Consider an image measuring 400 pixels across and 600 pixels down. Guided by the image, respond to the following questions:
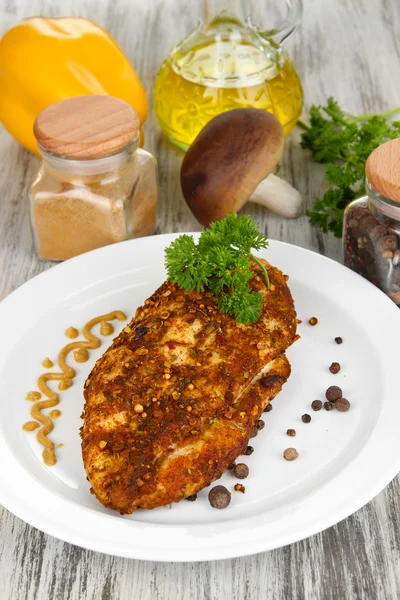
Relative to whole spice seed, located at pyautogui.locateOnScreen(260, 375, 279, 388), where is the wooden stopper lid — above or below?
above

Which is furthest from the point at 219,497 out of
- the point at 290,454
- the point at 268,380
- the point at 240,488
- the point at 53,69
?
the point at 53,69

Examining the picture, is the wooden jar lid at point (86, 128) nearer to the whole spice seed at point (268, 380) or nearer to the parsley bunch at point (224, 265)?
the parsley bunch at point (224, 265)

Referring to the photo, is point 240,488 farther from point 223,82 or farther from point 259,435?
point 223,82

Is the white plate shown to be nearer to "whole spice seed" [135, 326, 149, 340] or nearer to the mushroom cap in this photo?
the mushroom cap

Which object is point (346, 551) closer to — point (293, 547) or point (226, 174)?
point (293, 547)

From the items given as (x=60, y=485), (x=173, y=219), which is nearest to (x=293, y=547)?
(x=60, y=485)

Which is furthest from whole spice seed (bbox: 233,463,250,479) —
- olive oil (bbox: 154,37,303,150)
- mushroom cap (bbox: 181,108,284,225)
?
olive oil (bbox: 154,37,303,150)

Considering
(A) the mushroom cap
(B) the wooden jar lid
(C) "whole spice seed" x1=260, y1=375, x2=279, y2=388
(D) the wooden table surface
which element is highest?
(B) the wooden jar lid
